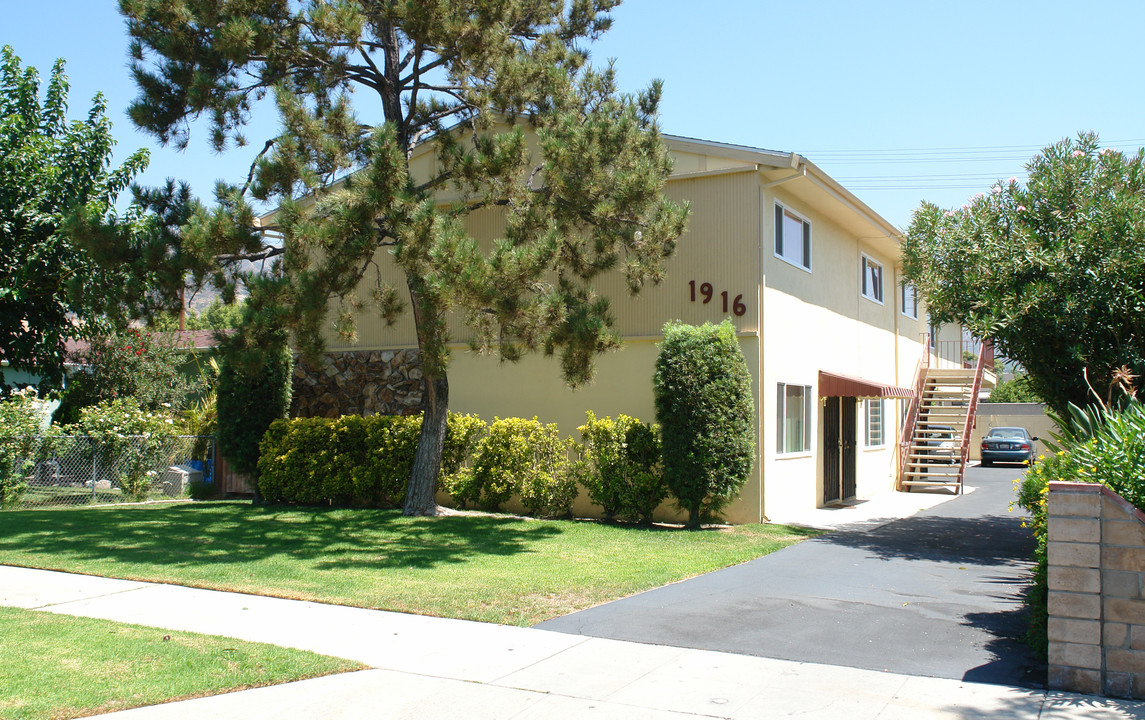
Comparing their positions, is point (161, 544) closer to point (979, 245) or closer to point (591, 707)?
point (591, 707)

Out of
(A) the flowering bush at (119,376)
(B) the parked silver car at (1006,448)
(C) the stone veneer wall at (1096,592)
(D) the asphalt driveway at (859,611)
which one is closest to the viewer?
(C) the stone veneer wall at (1096,592)

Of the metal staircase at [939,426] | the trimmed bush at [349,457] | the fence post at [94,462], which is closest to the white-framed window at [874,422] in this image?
the metal staircase at [939,426]

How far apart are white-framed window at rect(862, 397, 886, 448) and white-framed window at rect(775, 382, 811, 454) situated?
4320mm

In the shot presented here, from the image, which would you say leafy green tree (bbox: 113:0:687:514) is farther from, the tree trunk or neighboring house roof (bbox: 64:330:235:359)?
neighboring house roof (bbox: 64:330:235:359)

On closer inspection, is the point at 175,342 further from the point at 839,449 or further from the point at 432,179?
the point at 839,449

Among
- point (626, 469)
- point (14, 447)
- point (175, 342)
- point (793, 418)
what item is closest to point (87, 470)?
point (14, 447)

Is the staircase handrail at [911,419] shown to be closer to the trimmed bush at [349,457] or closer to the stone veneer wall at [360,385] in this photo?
the trimmed bush at [349,457]

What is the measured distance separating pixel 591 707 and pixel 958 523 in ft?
37.2

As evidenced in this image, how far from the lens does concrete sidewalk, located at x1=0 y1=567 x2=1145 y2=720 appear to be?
5.13 metres

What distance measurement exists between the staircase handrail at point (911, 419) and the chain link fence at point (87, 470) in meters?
16.6

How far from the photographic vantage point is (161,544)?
36.3 ft

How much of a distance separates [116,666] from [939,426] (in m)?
20.6

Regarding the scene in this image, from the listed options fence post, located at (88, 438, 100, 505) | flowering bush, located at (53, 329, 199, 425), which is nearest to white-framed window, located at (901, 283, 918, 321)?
flowering bush, located at (53, 329, 199, 425)

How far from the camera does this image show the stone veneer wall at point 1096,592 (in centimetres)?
526
